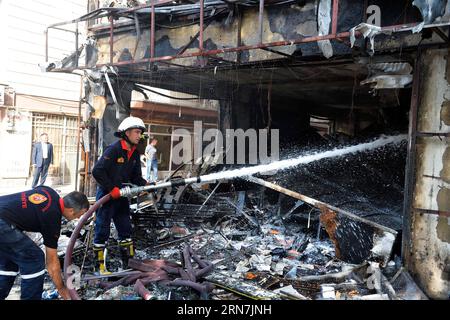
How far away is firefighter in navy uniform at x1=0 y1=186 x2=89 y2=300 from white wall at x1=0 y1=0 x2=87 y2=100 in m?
9.93

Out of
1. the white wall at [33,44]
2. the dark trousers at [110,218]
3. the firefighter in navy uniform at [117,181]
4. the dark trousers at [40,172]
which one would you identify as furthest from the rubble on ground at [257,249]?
the white wall at [33,44]

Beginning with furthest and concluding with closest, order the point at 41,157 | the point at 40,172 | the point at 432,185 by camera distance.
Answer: the point at 40,172, the point at 41,157, the point at 432,185

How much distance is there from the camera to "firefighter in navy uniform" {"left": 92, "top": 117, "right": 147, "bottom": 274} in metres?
5.08

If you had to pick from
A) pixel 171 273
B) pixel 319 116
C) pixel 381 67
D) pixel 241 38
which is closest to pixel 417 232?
pixel 381 67

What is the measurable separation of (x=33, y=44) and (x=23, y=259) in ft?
40.1

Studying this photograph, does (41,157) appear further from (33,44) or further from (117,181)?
(117,181)

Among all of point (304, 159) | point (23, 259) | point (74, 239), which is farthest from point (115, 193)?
point (304, 159)

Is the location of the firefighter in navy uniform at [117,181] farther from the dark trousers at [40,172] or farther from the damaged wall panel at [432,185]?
the dark trousers at [40,172]

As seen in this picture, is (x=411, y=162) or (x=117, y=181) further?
(x=117, y=181)

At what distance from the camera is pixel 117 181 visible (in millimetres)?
5219

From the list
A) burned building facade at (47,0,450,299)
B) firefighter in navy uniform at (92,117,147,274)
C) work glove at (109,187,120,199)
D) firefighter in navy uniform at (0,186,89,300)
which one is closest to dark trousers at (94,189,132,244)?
firefighter in navy uniform at (92,117,147,274)

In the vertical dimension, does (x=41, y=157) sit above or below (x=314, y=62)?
below

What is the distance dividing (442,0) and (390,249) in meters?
3.18

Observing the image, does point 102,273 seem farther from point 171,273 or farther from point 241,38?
point 241,38
